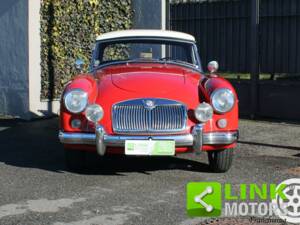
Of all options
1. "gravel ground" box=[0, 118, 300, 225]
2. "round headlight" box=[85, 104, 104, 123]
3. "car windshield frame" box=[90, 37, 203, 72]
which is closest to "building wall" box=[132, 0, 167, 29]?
"gravel ground" box=[0, 118, 300, 225]

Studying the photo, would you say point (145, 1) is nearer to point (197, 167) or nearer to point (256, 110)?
point (256, 110)

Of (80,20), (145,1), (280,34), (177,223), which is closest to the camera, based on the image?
(177,223)

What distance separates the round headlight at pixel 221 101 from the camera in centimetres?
584

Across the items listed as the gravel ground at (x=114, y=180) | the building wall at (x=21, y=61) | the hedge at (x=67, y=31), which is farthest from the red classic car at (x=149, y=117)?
the hedge at (x=67, y=31)

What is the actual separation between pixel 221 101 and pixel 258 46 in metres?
4.71

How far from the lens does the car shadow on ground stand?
6.41 metres

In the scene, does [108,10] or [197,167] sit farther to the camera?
[108,10]

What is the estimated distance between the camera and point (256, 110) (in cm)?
1023

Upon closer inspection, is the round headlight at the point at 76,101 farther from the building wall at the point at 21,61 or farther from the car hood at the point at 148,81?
the building wall at the point at 21,61

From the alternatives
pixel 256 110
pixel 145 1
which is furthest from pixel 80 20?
pixel 256 110

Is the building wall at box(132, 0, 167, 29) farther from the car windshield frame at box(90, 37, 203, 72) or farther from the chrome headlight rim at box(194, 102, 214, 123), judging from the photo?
the chrome headlight rim at box(194, 102, 214, 123)

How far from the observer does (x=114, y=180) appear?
5.84 meters

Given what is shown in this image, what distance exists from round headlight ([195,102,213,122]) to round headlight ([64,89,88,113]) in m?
1.14

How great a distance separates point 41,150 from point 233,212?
11.4 ft
